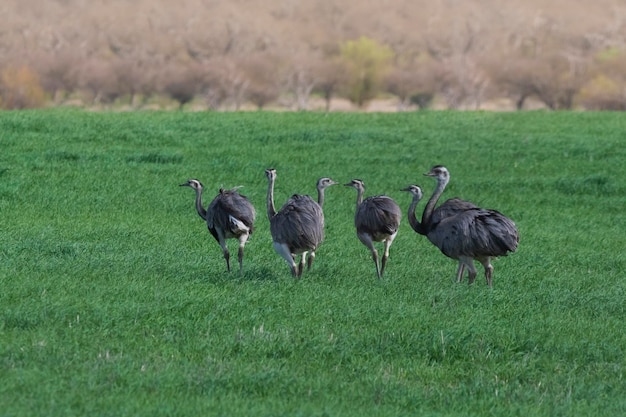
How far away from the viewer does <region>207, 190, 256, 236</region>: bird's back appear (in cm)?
1422

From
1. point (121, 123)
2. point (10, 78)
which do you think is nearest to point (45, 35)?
point (10, 78)

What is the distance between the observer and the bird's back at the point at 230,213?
14219mm

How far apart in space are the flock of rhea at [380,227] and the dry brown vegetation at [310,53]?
2099 inches

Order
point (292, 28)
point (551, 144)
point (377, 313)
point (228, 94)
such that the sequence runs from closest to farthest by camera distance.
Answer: point (377, 313) < point (551, 144) < point (228, 94) < point (292, 28)

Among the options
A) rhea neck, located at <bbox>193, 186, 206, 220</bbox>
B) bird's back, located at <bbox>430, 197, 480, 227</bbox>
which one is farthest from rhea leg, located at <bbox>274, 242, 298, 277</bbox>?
bird's back, located at <bbox>430, 197, 480, 227</bbox>

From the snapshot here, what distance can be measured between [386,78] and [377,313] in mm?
74420

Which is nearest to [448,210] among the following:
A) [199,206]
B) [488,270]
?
[488,270]

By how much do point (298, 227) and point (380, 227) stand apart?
4.42 feet

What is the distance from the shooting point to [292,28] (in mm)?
110062

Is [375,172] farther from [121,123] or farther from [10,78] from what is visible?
[10,78]

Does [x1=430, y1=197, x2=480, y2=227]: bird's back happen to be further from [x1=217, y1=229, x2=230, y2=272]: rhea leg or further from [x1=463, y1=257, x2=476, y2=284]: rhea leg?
[x1=217, y1=229, x2=230, y2=272]: rhea leg

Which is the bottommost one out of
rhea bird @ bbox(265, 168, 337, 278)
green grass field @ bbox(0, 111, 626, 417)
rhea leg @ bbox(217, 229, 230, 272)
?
green grass field @ bbox(0, 111, 626, 417)

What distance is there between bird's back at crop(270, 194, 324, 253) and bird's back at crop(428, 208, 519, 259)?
1.53 meters

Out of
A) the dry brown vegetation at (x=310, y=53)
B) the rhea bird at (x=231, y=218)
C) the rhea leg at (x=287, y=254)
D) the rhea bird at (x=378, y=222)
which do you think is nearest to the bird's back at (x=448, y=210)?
the rhea bird at (x=378, y=222)
